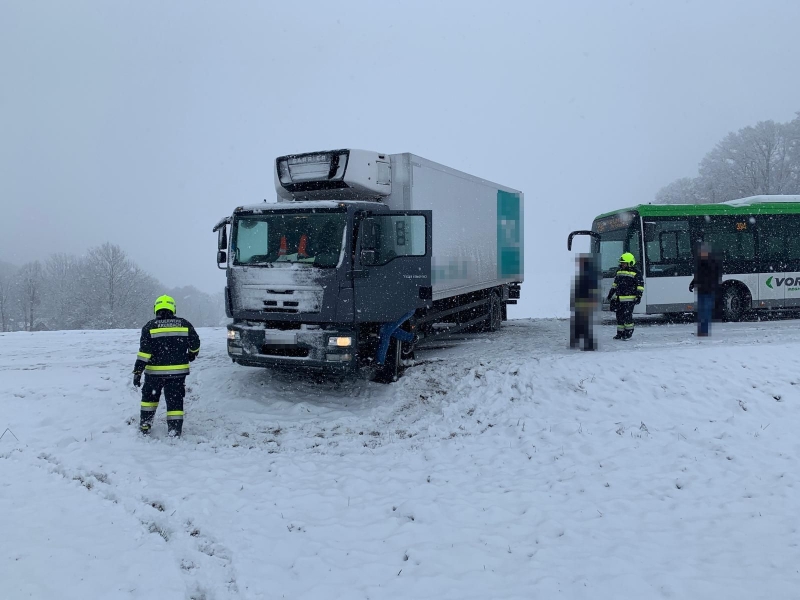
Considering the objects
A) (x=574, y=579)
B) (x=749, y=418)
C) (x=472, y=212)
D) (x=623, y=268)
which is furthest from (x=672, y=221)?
(x=574, y=579)

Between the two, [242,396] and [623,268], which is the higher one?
[623,268]

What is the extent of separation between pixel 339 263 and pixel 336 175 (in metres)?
1.71

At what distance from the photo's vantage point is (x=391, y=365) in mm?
9477

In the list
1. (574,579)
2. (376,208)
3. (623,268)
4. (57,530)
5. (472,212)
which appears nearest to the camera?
(574,579)

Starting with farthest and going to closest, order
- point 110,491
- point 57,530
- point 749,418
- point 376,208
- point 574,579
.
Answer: point 376,208
point 749,418
point 110,491
point 57,530
point 574,579

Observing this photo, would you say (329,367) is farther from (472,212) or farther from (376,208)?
(472,212)

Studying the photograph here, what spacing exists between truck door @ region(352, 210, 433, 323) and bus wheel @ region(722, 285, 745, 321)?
10243 mm

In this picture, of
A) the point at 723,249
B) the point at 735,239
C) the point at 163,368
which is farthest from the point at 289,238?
the point at 735,239

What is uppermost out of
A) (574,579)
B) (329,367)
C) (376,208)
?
(376,208)

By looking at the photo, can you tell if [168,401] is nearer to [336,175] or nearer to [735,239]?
[336,175]

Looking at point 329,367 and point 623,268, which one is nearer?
point 329,367

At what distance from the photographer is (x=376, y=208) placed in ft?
29.3

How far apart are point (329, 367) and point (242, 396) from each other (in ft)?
5.57

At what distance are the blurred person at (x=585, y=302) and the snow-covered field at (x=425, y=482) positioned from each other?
62 centimetres
